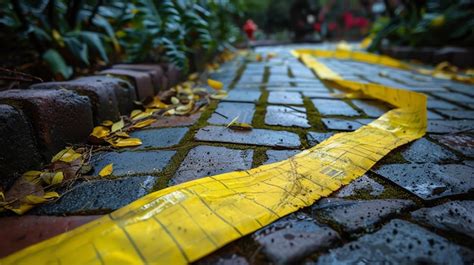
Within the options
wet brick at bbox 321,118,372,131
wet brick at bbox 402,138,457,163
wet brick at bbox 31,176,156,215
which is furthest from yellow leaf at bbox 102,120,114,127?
wet brick at bbox 402,138,457,163

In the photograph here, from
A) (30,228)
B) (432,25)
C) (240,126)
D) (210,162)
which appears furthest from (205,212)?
(432,25)

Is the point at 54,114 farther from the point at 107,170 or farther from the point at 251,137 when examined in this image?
the point at 251,137

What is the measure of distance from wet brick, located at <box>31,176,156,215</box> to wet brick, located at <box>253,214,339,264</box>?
42cm

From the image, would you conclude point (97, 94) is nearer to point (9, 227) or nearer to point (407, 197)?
point (9, 227)

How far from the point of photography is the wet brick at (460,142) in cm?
119

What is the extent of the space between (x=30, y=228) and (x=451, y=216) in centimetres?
113

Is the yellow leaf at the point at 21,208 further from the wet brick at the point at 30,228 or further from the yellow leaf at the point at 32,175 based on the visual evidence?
the yellow leaf at the point at 32,175

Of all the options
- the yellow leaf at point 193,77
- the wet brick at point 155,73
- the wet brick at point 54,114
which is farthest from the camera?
the yellow leaf at point 193,77

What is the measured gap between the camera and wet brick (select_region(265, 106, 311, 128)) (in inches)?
58.9

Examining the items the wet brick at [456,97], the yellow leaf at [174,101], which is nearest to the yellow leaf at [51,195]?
the yellow leaf at [174,101]

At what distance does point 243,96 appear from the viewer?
2.04 metres

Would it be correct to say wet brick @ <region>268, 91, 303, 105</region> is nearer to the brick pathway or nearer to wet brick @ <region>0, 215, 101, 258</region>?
the brick pathway

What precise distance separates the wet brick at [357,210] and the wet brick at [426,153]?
376 millimetres

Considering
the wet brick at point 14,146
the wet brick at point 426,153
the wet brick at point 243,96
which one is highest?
the wet brick at point 14,146
